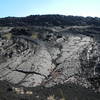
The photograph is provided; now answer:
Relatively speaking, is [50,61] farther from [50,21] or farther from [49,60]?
[50,21]

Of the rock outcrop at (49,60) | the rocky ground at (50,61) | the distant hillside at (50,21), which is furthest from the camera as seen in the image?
the distant hillside at (50,21)

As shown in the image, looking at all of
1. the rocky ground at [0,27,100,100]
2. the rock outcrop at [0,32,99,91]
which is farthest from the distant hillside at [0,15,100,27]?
the rock outcrop at [0,32,99,91]

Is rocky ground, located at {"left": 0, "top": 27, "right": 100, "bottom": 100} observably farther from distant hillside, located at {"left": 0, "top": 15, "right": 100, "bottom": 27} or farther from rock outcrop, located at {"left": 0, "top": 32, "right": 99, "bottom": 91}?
distant hillside, located at {"left": 0, "top": 15, "right": 100, "bottom": 27}

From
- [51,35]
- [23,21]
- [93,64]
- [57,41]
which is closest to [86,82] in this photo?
[93,64]

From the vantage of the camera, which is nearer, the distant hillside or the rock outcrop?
the rock outcrop

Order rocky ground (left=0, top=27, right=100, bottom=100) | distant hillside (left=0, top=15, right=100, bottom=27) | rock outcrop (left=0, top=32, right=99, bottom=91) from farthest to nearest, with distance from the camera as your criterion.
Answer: distant hillside (left=0, top=15, right=100, bottom=27), rock outcrop (left=0, top=32, right=99, bottom=91), rocky ground (left=0, top=27, right=100, bottom=100)

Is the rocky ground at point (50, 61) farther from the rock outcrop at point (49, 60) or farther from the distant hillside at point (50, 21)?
the distant hillside at point (50, 21)

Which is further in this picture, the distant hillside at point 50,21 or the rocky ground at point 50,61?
the distant hillside at point 50,21

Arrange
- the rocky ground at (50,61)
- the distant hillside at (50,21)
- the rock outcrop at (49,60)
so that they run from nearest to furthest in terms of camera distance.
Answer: the rocky ground at (50,61)
the rock outcrop at (49,60)
the distant hillside at (50,21)

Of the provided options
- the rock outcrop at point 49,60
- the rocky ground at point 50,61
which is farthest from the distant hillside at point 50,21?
the rock outcrop at point 49,60

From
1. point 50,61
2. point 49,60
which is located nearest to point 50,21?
point 49,60
